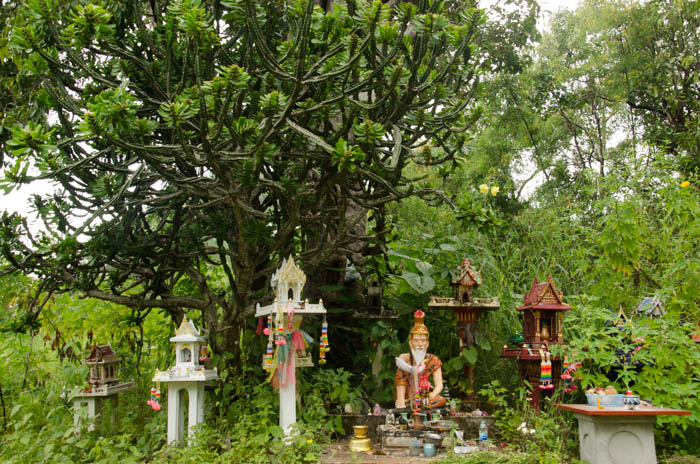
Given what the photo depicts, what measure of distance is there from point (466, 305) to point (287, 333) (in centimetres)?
221

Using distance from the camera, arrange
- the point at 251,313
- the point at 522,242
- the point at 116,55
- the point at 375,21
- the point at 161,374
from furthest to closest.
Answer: the point at 522,242 → the point at 251,313 → the point at 161,374 → the point at 116,55 → the point at 375,21

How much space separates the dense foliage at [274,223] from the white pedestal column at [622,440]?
34cm

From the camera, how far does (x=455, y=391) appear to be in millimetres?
6266

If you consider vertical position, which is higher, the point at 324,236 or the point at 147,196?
the point at 147,196

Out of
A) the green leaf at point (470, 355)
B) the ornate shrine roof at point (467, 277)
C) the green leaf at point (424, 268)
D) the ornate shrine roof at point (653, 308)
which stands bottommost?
the green leaf at point (470, 355)

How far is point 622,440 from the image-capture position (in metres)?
4.80

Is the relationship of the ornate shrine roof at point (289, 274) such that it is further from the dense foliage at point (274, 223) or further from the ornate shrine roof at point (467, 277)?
the ornate shrine roof at point (467, 277)

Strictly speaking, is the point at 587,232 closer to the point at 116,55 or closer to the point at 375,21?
the point at 375,21

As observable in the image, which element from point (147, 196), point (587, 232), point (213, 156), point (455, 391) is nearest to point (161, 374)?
point (147, 196)

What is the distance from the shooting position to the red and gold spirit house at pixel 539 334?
5617mm

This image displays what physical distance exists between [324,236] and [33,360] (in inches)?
202

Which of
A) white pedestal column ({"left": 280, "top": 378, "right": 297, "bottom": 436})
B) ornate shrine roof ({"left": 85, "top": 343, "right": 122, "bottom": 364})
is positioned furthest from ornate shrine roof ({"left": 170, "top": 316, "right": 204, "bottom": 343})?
ornate shrine roof ({"left": 85, "top": 343, "right": 122, "bottom": 364})

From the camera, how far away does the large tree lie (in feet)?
12.6

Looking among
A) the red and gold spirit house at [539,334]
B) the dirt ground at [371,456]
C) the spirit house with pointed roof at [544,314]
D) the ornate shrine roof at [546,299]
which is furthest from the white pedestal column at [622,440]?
the dirt ground at [371,456]
